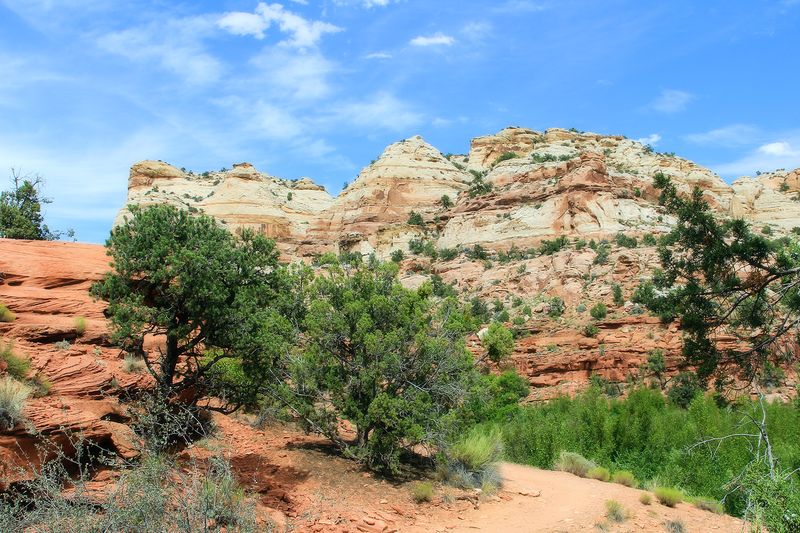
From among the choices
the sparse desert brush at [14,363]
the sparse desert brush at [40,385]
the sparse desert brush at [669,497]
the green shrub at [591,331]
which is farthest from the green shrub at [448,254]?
the sparse desert brush at [14,363]

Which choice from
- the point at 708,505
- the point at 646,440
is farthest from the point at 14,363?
Answer: the point at 646,440

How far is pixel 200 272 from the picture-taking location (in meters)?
10.9

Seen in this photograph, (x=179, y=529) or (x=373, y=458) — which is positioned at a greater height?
(x=179, y=529)

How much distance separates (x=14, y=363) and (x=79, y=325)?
2.50 m

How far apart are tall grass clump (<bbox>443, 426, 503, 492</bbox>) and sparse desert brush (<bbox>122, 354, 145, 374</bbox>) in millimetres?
6468

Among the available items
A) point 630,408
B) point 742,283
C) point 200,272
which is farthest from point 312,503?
point 630,408

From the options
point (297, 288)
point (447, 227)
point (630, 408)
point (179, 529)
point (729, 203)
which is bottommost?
point (630, 408)

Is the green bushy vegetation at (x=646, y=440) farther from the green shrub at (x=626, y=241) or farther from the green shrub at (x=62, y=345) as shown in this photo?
the green shrub at (x=626, y=241)

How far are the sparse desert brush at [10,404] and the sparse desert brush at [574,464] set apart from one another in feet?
44.3

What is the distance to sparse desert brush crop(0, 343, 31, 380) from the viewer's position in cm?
927

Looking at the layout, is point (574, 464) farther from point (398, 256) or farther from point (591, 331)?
point (398, 256)

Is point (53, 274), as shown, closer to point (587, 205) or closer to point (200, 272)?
point (200, 272)

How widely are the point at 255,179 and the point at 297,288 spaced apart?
210 ft

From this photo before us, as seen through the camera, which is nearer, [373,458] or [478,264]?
[373,458]
